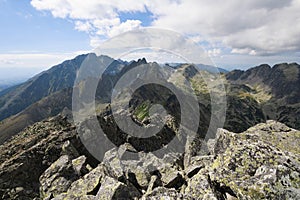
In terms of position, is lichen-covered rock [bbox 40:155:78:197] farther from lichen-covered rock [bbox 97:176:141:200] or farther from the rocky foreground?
lichen-covered rock [bbox 97:176:141:200]

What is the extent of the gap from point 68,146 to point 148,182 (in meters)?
14.1

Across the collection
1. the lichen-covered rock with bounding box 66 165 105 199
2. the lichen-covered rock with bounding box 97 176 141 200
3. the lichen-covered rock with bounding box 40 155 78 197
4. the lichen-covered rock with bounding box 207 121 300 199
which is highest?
the lichen-covered rock with bounding box 207 121 300 199

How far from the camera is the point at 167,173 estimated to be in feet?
86.7

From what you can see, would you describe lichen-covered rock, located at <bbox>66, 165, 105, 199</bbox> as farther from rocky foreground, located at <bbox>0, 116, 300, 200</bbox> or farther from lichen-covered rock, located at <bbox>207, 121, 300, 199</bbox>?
lichen-covered rock, located at <bbox>207, 121, 300, 199</bbox>

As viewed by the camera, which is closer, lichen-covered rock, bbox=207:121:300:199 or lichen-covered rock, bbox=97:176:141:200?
lichen-covered rock, bbox=207:121:300:199

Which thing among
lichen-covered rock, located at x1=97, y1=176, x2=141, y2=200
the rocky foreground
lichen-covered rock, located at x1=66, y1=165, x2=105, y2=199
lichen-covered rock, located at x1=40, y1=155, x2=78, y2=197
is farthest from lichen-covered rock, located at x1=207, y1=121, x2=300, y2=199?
lichen-covered rock, located at x1=40, y1=155, x2=78, y2=197

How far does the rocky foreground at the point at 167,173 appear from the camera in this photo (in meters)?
13.7

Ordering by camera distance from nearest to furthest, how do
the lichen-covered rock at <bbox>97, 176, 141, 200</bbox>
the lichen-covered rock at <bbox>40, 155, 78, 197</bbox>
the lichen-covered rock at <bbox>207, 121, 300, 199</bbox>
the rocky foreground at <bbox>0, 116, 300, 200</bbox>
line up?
the lichen-covered rock at <bbox>207, 121, 300, 199</bbox>
the rocky foreground at <bbox>0, 116, 300, 200</bbox>
the lichen-covered rock at <bbox>97, 176, 141, 200</bbox>
the lichen-covered rock at <bbox>40, 155, 78, 197</bbox>

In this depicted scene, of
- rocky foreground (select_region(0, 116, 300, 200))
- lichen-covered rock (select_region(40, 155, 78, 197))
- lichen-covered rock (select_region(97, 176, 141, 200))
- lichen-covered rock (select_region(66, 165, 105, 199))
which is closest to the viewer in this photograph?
rocky foreground (select_region(0, 116, 300, 200))

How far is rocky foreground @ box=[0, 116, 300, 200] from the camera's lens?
13.7 metres

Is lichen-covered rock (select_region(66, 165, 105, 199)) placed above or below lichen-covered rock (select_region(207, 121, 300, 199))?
below

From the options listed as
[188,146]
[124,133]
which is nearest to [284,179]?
[188,146]

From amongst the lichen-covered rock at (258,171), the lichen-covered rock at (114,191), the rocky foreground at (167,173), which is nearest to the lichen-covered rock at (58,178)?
the rocky foreground at (167,173)

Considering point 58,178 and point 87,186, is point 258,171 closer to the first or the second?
point 87,186
